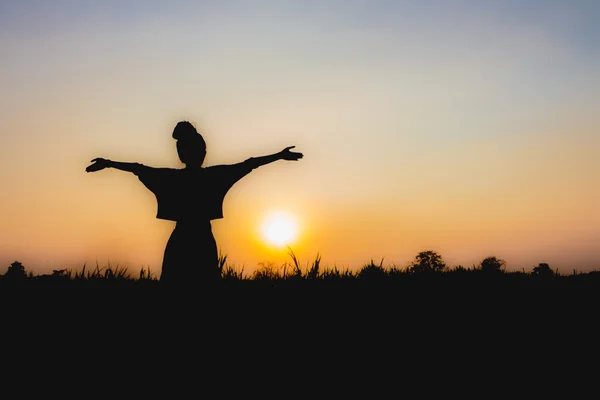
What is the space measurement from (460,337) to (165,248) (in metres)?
3.86

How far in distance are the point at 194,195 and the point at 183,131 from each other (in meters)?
0.77

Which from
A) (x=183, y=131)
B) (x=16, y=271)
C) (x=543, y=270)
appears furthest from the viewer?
(x=543, y=270)

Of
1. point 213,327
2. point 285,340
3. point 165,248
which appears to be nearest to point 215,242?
point 165,248

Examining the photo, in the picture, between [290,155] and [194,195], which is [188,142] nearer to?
[194,195]

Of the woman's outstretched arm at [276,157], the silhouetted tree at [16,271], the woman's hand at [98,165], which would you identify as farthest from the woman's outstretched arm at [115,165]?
the silhouetted tree at [16,271]

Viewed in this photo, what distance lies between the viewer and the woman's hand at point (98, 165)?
6.97 metres

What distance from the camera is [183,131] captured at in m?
6.70

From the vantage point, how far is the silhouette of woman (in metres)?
6.68

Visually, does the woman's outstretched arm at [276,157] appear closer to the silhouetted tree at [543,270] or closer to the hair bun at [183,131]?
the hair bun at [183,131]

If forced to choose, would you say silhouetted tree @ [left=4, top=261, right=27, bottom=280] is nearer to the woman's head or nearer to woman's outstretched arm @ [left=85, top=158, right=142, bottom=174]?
woman's outstretched arm @ [left=85, top=158, right=142, bottom=174]

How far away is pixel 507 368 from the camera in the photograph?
20.5 feet

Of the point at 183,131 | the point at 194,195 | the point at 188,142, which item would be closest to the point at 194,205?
the point at 194,195

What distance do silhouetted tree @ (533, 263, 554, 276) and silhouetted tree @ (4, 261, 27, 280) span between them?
950 centimetres

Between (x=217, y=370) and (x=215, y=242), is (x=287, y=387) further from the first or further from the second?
(x=215, y=242)
